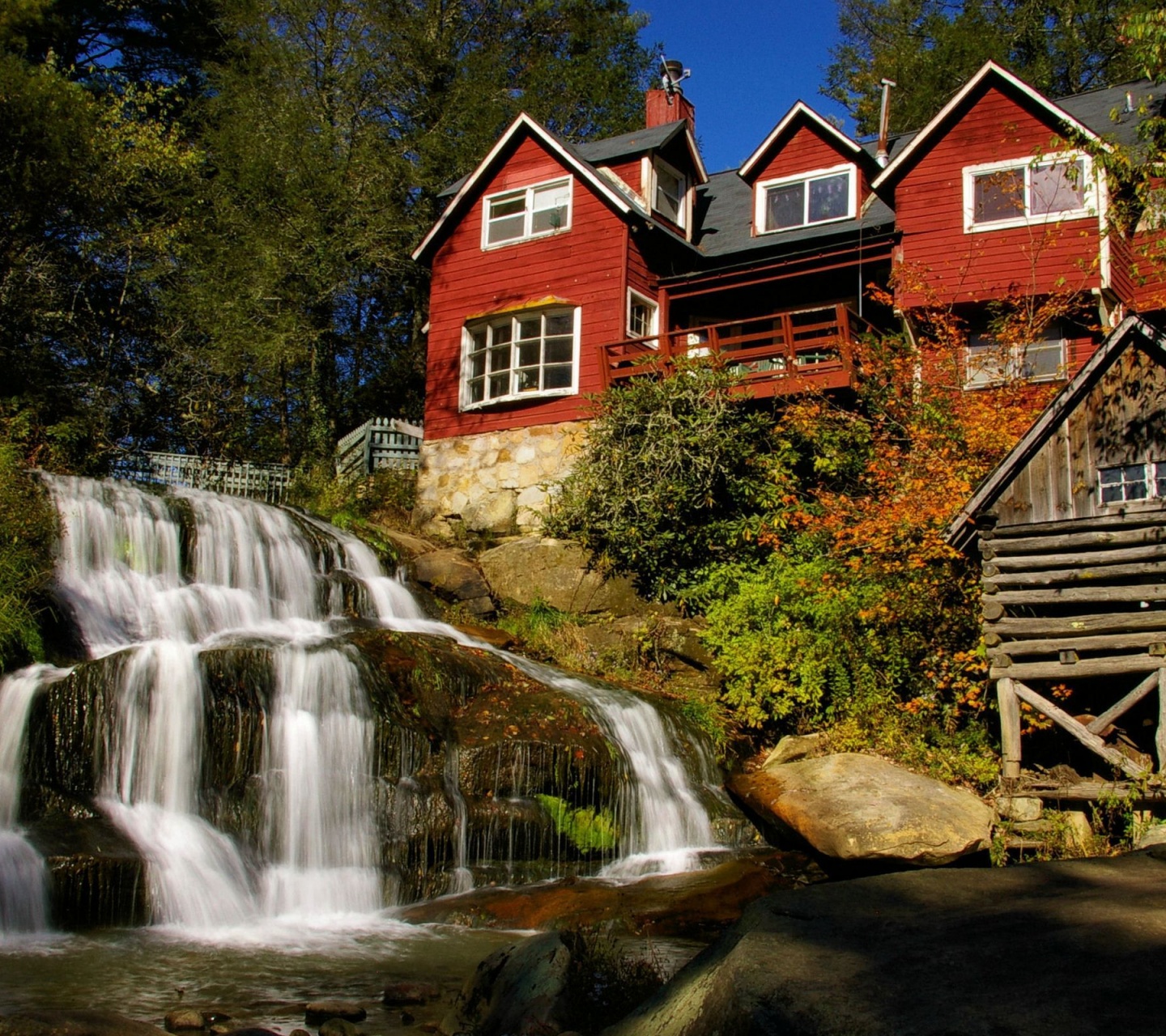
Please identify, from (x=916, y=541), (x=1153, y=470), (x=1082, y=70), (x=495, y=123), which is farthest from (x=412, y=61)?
(x=1153, y=470)

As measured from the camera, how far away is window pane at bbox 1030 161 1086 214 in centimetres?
2142

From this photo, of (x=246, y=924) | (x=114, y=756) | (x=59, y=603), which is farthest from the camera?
(x=59, y=603)

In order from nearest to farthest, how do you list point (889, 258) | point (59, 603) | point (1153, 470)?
point (1153, 470), point (59, 603), point (889, 258)

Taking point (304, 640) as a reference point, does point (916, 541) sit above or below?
above

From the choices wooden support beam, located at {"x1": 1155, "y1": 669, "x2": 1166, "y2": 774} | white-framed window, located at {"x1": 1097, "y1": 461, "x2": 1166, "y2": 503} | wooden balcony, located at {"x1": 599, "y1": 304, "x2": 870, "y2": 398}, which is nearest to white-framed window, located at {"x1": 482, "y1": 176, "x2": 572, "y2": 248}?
wooden balcony, located at {"x1": 599, "y1": 304, "x2": 870, "y2": 398}

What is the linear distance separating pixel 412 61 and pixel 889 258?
17.4m

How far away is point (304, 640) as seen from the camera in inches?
543

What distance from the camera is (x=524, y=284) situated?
25.1 m

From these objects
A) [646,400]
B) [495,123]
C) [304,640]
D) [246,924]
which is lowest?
[246,924]

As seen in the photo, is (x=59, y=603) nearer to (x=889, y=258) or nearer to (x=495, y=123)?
(x=889, y=258)

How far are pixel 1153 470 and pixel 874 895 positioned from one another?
959 centimetres

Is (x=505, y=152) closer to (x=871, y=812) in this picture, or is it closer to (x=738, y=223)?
(x=738, y=223)

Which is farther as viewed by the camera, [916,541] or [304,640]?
[916,541]

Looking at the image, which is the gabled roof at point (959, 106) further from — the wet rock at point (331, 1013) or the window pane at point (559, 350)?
the wet rock at point (331, 1013)
